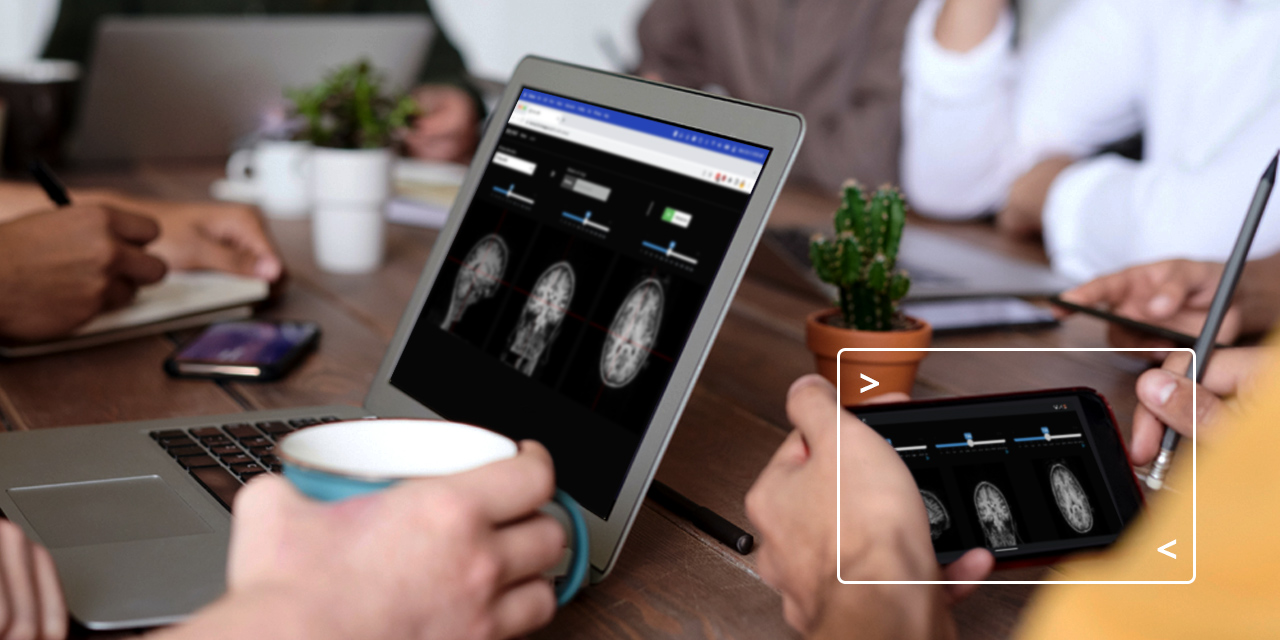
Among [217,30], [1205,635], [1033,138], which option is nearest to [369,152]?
[217,30]

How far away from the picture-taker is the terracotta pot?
0.76 metres

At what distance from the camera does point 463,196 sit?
75cm

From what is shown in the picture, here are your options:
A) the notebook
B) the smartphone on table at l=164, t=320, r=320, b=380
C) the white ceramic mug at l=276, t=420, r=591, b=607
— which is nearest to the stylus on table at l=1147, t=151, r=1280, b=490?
the white ceramic mug at l=276, t=420, r=591, b=607

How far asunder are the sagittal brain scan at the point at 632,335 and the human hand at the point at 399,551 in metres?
0.16

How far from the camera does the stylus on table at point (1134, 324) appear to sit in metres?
0.90

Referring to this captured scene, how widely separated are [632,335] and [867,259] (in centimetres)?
31

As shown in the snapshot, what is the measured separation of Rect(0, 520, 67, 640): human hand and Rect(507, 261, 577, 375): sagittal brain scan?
11.8 inches

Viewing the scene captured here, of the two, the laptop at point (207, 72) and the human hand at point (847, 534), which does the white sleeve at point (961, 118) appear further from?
the human hand at point (847, 534)

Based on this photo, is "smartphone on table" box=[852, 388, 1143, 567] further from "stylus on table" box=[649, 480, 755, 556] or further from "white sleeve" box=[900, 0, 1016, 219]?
"white sleeve" box=[900, 0, 1016, 219]

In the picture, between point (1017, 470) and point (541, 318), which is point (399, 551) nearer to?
point (541, 318)

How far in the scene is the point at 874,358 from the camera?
76 cm

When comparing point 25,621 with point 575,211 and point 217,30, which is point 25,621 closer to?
point 575,211

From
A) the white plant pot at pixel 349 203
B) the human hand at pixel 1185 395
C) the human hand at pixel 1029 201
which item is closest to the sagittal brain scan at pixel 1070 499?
the human hand at pixel 1185 395

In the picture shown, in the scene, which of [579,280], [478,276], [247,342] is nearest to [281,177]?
[247,342]
